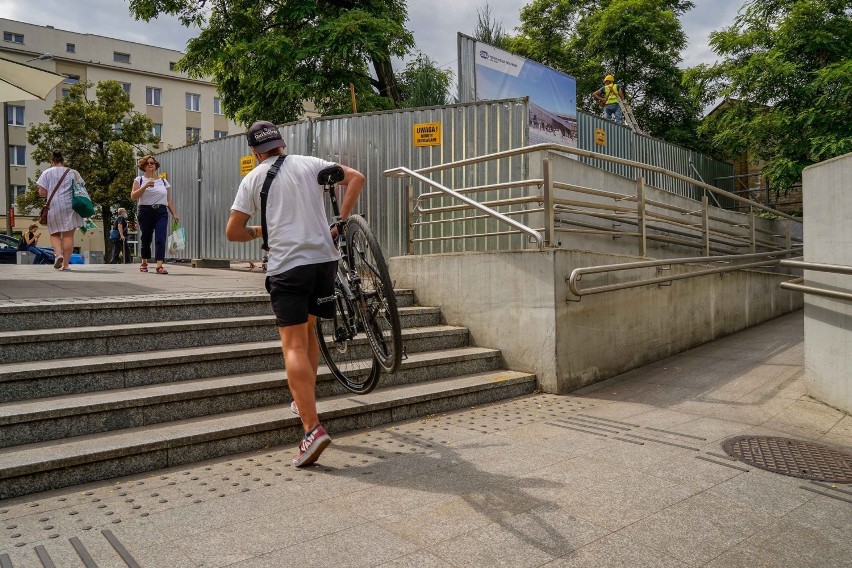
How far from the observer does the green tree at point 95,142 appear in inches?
1305

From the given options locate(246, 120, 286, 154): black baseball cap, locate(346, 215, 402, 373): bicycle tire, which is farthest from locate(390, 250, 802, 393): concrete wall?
locate(246, 120, 286, 154): black baseball cap

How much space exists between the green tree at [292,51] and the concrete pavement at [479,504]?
11.9 meters

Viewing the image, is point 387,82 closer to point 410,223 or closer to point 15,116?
point 410,223

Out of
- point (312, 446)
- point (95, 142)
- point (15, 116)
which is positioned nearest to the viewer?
point (312, 446)

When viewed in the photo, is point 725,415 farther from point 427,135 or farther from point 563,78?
point 563,78

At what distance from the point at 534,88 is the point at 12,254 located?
16.6 meters

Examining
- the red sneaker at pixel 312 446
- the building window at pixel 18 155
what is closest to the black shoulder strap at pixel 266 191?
the red sneaker at pixel 312 446

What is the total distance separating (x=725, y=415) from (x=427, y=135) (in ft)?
17.3

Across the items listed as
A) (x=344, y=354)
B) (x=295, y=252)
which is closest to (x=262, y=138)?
(x=295, y=252)

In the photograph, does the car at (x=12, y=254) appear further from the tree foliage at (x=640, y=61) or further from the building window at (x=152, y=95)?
the building window at (x=152, y=95)

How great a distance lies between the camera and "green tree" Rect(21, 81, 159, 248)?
33.2 meters

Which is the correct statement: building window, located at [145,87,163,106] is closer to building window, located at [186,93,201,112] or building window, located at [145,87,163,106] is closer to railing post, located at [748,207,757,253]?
building window, located at [186,93,201,112]

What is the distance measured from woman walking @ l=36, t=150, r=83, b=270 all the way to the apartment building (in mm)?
44012

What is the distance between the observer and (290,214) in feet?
12.6
